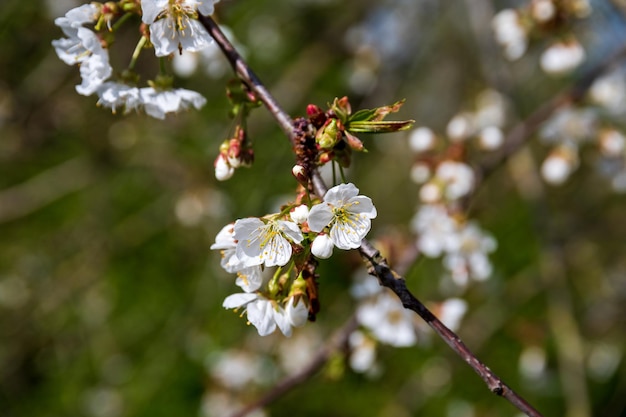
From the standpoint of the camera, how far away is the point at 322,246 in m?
0.93

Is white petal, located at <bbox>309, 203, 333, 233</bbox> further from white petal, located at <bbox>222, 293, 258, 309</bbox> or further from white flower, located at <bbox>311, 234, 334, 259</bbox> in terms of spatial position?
white petal, located at <bbox>222, 293, 258, 309</bbox>

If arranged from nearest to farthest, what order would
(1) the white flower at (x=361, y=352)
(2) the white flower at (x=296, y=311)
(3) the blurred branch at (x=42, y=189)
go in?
(2) the white flower at (x=296, y=311) < (1) the white flower at (x=361, y=352) < (3) the blurred branch at (x=42, y=189)

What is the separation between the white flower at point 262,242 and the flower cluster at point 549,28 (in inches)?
56.9

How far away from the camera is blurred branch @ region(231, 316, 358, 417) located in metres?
1.73

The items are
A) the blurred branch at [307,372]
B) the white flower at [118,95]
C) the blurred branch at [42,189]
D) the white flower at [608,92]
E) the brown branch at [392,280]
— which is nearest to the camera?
the brown branch at [392,280]

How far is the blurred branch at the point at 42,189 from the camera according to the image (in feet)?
12.1

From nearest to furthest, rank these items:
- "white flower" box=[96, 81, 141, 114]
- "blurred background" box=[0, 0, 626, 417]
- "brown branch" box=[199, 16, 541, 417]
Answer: "brown branch" box=[199, 16, 541, 417]
"white flower" box=[96, 81, 141, 114]
"blurred background" box=[0, 0, 626, 417]

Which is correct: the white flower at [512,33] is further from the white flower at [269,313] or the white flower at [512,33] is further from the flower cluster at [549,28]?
the white flower at [269,313]

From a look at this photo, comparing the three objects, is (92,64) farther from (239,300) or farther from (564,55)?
(564,55)

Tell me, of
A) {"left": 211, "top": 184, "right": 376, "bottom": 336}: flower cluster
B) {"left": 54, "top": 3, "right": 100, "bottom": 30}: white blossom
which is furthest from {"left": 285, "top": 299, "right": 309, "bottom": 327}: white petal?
{"left": 54, "top": 3, "right": 100, "bottom": 30}: white blossom

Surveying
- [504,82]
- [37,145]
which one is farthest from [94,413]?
[504,82]

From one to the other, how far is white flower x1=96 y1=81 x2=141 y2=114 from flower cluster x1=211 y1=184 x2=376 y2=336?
33 cm

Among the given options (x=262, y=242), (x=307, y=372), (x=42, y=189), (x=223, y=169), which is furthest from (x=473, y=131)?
(x=42, y=189)

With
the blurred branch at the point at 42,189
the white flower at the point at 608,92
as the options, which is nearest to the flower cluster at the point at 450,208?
the white flower at the point at 608,92
